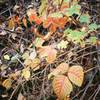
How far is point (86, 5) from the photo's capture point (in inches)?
94.3

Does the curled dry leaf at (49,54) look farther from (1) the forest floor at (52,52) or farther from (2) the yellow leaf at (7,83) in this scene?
(2) the yellow leaf at (7,83)

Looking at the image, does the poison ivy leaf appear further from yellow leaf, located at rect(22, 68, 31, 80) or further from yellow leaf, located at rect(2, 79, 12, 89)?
yellow leaf, located at rect(2, 79, 12, 89)

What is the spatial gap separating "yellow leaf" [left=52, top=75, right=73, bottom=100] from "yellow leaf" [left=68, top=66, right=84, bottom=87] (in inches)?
1.2

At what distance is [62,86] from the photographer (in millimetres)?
1693

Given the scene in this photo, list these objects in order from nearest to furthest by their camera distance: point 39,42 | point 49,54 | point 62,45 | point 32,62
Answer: point 49,54, point 62,45, point 32,62, point 39,42

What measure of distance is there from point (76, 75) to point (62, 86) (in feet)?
0.36

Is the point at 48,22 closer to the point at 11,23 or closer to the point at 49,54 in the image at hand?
the point at 49,54

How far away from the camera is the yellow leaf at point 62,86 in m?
1.69

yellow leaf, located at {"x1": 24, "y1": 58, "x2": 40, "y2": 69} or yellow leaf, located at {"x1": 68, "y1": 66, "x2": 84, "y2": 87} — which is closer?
yellow leaf, located at {"x1": 68, "y1": 66, "x2": 84, "y2": 87}

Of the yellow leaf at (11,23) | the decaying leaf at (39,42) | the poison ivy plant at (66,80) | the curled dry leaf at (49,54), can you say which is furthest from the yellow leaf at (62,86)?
the yellow leaf at (11,23)

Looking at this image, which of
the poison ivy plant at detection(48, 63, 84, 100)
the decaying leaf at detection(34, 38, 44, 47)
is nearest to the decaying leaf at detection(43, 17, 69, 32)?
the decaying leaf at detection(34, 38, 44, 47)

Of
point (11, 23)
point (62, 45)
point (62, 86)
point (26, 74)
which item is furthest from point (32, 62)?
point (11, 23)

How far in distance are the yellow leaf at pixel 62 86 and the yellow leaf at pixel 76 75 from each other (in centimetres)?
3

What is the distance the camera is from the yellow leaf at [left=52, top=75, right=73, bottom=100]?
1688 mm
